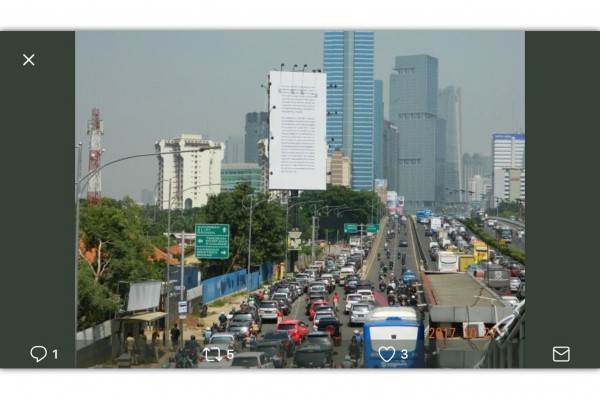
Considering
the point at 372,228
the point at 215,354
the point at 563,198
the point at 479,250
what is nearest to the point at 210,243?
the point at 479,250

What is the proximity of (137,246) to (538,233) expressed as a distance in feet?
62.6

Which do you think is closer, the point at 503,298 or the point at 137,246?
the point at 503,298

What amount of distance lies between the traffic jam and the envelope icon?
3136mm

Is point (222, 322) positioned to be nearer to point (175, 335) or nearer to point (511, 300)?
point (175, 335)

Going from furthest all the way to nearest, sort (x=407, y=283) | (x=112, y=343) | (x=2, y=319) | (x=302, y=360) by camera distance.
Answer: (x=407, y=283) → (x=112, y=343) → (x=302, y=360) → (x=2, y=319)

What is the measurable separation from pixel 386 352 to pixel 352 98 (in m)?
28.3

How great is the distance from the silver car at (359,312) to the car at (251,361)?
811 cm

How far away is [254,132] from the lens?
4056 cm

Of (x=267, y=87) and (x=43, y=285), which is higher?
(x=267, y=87)

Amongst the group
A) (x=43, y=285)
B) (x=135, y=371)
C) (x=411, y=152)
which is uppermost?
(x=411, y=152)

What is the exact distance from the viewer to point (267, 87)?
115ft

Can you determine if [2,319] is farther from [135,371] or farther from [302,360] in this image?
[302,360]

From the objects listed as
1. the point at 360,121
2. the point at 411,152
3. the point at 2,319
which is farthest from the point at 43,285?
the point at 360,121

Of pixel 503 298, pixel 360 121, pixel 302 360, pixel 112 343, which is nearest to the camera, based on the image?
pixel 302 360
